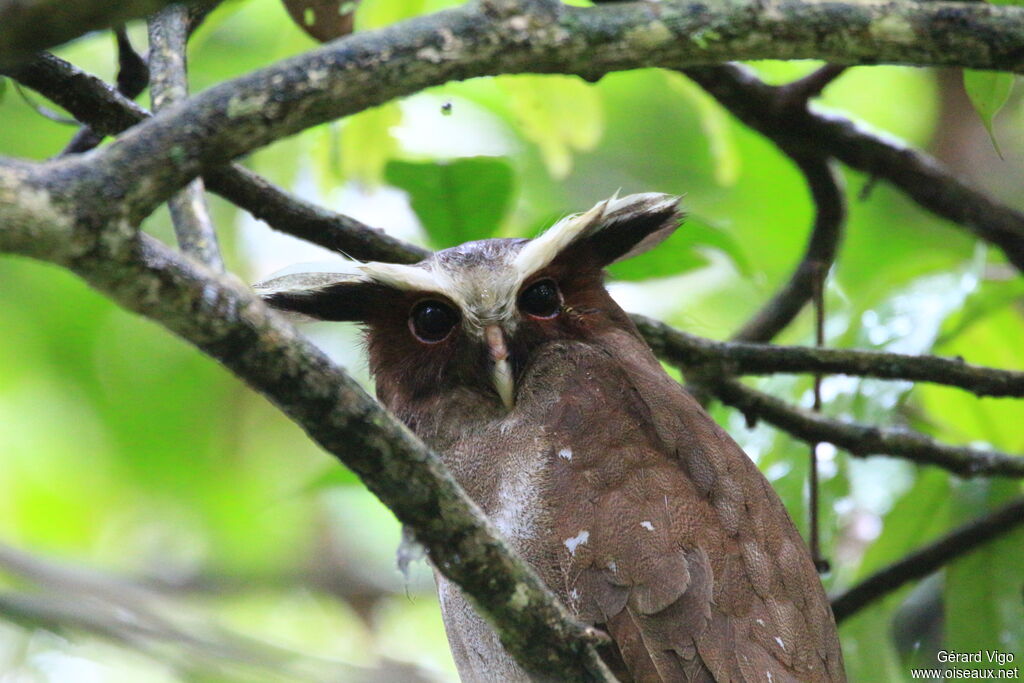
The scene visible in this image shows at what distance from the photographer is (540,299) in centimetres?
304

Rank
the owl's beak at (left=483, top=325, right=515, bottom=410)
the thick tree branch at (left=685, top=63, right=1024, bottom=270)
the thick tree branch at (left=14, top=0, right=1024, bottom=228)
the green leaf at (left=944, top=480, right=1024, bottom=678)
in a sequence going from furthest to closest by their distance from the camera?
the thick tree branch at (left=685, top=63, right=1024, bottom=270), the green leaf at (left=944, top=480, right=1024, bottom=678), the owl's beak at (left=483, top=325, right=515, bottom=410), the thick tree branch at (left=14, top=0, right=1024, bottom=228)

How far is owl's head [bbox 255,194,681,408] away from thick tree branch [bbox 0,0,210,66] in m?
1.70

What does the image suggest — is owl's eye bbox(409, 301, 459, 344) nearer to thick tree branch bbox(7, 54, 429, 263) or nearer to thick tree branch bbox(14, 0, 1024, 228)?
thick tree branch bbox(7, 54, 429, 263)

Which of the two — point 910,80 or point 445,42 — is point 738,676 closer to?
point 445,42

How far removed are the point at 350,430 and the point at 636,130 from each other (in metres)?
5.88

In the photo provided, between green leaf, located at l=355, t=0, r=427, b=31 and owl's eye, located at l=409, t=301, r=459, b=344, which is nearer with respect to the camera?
owl's eye, located at l=409, t=301, r=459, b=344

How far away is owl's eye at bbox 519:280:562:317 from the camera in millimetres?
3014

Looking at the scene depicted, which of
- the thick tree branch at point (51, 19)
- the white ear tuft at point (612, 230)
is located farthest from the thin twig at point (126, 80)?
the thick tree branch at point (51, 19)

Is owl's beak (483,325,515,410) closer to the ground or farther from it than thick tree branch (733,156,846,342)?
closer to the ground

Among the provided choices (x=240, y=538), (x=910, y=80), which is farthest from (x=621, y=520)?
(x=910, y=80)

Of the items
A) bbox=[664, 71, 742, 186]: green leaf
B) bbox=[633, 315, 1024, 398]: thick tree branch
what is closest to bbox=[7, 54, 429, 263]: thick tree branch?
bbox=[633, 315, 1024, 398]: thick tree branch

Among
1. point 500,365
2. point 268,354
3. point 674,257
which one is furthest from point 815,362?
point 268,354

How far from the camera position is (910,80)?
6.92 meters

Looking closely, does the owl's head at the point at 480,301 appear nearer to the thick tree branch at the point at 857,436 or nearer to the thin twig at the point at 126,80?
the thick tree branch at the point at 857,436
